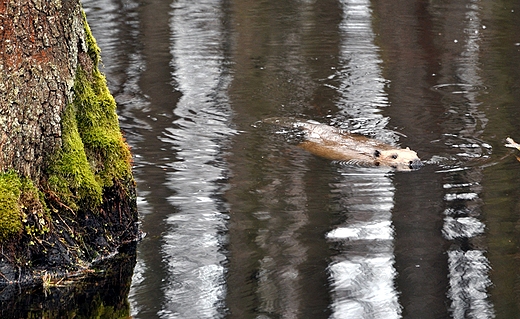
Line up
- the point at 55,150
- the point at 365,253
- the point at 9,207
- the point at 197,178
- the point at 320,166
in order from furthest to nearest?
the point at 320,166 → the point at 197,178 → the point at 365,253 → the point at 55,150 → the point at 9,207

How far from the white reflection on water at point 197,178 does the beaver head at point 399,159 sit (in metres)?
1.48

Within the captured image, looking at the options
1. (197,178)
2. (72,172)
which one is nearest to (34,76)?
(72,172)

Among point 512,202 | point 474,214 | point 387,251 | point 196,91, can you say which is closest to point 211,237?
point 387,251

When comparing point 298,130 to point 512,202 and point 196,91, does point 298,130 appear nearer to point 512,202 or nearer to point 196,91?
point 196,91

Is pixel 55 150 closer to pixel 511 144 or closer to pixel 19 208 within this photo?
pixel 19 208

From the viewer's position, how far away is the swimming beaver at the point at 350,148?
811 centimetres

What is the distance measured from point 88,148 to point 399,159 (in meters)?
3.16

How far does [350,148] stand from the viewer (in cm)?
862

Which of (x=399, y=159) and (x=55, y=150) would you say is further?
(x=399, y=159)

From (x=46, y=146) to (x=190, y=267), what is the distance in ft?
4.11

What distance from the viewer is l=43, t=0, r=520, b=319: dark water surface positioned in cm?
552

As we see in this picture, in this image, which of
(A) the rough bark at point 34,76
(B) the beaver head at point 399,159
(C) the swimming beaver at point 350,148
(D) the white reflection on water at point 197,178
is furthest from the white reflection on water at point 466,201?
(A) the rough bark at point 34,76

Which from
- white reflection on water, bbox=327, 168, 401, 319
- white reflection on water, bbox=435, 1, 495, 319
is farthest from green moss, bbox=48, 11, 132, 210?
white reflection on water, bbox=435, 1, 495, 319

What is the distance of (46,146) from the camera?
580cm
